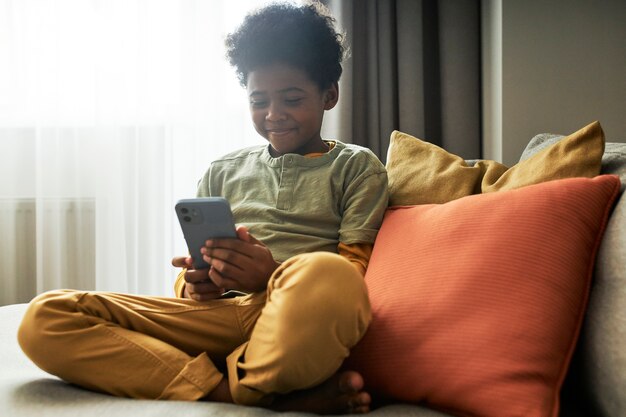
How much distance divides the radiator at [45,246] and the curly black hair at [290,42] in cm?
141

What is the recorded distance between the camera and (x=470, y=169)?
140 cm

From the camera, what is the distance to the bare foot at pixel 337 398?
94 centimetres

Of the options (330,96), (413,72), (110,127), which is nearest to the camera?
(330,96)

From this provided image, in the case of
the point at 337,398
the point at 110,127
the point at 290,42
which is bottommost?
the point at 337,398

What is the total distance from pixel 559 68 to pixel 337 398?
4.99 feet

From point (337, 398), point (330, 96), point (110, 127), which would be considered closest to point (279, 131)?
point (330, 96)

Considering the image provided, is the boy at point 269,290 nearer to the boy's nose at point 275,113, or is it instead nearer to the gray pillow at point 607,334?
the boy's nose at point 275,113

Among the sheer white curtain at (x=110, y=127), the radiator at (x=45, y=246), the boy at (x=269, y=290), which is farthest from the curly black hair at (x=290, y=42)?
the radiator at (x=45, y=246)

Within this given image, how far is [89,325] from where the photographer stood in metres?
1.07

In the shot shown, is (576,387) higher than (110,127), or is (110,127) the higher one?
(110,127)

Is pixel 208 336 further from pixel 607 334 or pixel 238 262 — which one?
pixel 607 334

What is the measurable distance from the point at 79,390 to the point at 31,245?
1918 millimetres

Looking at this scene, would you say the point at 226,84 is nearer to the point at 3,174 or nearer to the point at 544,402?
the point at 3,174

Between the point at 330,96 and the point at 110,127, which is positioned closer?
the point at 330,96
